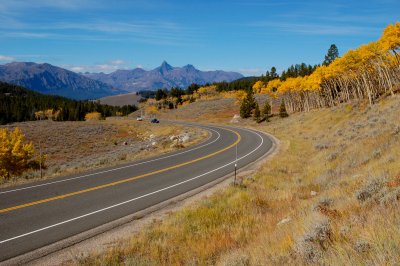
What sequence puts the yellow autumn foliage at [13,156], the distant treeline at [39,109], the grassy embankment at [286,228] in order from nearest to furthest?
the grassy embankment at [286,228], the yellow autumn foliage at [13,156], the distant treeline at [39,109]

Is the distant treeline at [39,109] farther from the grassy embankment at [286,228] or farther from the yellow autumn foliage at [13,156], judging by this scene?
the grassy embankment at [286,228]

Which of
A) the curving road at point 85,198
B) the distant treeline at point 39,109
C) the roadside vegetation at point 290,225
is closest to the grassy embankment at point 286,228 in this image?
the roadside vegetation at point 290,225

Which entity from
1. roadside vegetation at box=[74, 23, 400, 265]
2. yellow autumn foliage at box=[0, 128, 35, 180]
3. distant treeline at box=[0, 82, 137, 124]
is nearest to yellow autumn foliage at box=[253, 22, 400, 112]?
roadside vegetation at box=[74, 23, 400, 265]

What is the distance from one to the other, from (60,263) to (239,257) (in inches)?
180

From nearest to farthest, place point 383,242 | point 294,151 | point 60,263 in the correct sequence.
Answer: point 383,242 → point 60,263 → point 294,151

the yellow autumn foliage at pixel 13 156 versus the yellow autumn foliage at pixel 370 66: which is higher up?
the yellow autumn foliage at pixel 370 66

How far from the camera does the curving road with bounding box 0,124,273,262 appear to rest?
382 inches

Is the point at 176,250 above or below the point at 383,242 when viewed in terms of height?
below

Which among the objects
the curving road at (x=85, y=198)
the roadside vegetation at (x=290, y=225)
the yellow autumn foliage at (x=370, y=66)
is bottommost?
the curving road at (x=85, y=198)

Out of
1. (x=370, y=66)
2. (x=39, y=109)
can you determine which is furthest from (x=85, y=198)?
(x=39, y=109)

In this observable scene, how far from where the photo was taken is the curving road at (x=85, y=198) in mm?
9691

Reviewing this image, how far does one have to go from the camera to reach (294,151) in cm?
2734

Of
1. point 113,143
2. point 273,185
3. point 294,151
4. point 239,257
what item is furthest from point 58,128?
point 239,257

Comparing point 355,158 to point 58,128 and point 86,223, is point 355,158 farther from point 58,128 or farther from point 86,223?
point 58,128
